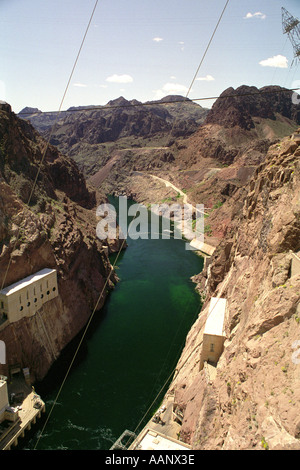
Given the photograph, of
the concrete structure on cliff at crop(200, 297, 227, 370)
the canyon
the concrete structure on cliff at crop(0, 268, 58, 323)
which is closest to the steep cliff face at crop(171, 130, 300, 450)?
the canyon

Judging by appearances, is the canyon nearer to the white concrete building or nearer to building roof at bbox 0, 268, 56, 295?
building roof at bbox 0, 268, 56, 295

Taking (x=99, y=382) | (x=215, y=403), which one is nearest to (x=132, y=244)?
(x=99, y=382)

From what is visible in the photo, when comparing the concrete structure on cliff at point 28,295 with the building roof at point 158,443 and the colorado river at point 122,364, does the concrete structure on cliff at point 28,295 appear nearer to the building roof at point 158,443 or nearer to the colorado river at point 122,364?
the colorado river at point 122,364

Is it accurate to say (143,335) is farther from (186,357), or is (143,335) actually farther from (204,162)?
(204,162)

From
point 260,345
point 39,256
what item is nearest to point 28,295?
point 39,256

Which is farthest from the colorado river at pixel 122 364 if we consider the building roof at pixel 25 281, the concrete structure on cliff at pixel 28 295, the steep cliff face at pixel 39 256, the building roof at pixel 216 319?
the building roof at pixel 216 319

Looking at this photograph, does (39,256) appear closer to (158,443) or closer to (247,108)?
(158,443)
